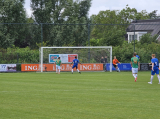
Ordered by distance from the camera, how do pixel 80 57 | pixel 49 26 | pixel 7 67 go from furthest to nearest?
pixel 49 26 → pixel 80 57 → pixel 7 67

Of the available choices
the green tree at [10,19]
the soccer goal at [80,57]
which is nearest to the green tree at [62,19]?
the green tree at [10,19]

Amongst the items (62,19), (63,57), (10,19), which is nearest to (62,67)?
(63,57)

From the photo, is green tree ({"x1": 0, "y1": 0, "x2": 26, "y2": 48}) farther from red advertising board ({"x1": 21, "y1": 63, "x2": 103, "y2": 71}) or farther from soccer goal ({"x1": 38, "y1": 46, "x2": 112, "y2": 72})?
soccer goal ({"x1": 38, "y1": 46, "x2": 112, "y2": 72})

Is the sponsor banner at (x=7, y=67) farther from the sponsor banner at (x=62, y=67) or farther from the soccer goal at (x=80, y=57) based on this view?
the soccer goal at (x=80, y=57)


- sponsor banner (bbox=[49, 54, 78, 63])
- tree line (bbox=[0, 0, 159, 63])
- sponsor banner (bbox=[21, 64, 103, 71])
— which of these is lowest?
sponsor banner (bbox=[21, 64, 103, 71])

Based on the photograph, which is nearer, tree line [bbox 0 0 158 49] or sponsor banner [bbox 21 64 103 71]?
sponsor banner [bbox 21 64 103 71]

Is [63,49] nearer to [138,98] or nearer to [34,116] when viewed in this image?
[138,98]

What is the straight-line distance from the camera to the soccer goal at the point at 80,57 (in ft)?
126

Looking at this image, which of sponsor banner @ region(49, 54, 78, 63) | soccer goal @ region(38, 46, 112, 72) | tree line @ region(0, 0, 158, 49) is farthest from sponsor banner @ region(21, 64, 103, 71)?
tree line @ region(0, 0, 158, 49)

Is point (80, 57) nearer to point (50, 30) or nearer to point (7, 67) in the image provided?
point (7, 67)

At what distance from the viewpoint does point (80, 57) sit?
132ft

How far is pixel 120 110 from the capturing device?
33.4 ft

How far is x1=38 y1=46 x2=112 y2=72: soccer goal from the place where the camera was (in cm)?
3838

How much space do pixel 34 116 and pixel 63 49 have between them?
30.7 m
